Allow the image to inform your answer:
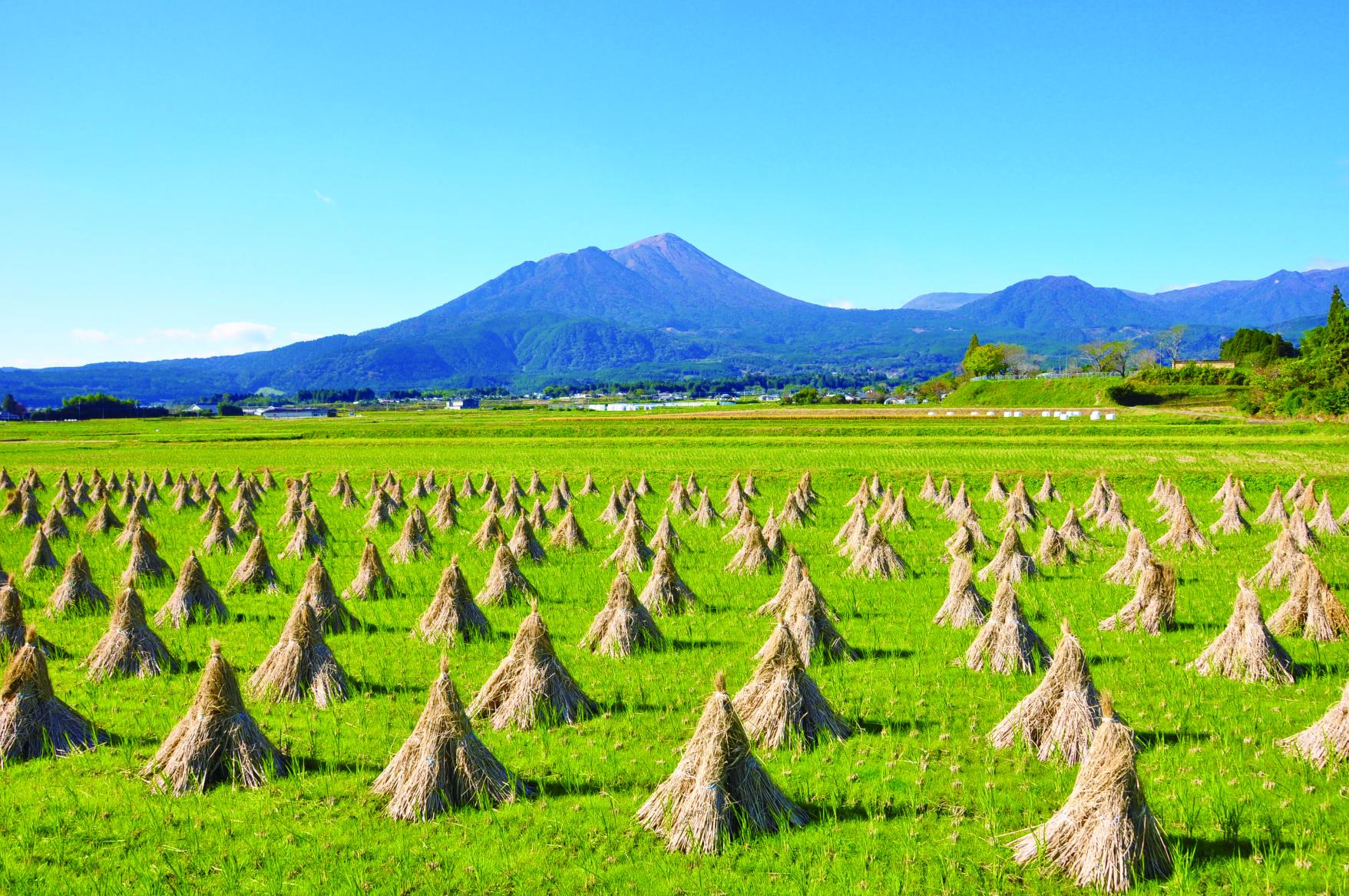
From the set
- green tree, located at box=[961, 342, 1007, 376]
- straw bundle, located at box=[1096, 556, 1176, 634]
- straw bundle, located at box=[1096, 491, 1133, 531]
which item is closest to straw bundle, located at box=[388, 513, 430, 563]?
straw bundle, located at box=[1096, 556, 1176, 634]

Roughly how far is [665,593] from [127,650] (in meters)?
8.98

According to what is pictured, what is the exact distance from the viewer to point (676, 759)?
9.96 m

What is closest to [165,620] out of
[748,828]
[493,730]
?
[493,730]

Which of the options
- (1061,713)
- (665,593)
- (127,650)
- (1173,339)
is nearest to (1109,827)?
(1061,713)

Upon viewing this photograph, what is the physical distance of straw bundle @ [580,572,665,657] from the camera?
1416 cm

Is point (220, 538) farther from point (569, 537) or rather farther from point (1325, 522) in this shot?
point (1325, 522)

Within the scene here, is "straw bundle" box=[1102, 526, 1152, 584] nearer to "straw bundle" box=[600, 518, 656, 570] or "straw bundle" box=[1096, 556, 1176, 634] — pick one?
"straw bundle" box=[1096, 556, 1176, 634]

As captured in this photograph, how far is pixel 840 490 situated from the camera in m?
37.5

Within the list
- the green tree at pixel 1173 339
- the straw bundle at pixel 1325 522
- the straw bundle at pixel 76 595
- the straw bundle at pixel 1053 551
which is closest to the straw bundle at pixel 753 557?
the straw bundle at pixel 1053 551

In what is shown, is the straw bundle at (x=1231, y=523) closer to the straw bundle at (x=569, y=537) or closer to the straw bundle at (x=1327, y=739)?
the straw bundle at (x=1327, y=739)

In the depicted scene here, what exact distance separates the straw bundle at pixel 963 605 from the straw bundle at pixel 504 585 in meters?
8.30

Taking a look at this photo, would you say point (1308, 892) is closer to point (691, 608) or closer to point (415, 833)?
point (415, 833)

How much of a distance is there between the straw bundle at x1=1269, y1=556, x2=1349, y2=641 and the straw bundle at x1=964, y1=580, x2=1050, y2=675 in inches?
181

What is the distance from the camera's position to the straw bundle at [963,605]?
50.5 ft
